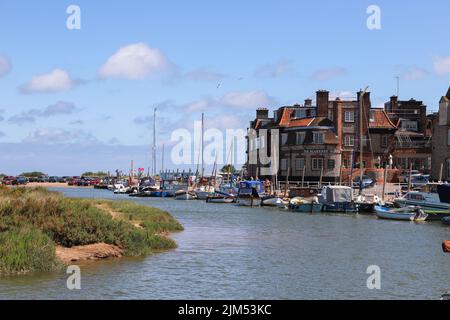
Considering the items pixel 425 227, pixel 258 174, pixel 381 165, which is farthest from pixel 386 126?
pixel 425 227

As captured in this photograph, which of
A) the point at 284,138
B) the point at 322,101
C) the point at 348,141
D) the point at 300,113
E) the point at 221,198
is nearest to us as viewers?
the point at 221,198

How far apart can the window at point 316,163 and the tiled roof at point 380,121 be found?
33.9ft

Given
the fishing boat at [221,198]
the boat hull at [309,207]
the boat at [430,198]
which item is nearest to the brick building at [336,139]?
the fishing boat at [221,198]

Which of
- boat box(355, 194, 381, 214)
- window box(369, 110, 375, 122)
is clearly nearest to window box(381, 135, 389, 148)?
window box(369, 110, 375, 122)

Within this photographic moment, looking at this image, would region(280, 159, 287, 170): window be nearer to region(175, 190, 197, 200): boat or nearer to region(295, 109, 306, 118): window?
region(295, 109, 306, 118): window

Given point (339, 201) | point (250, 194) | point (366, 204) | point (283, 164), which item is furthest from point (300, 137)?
point (366, 204)

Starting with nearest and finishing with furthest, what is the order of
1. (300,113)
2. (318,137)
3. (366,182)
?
(366,182)
(318,137)
(300,113)

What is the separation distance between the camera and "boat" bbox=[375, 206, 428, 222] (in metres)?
63.1

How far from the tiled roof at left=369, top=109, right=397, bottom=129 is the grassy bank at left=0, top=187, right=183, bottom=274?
246ft

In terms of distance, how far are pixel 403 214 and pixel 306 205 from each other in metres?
16.8

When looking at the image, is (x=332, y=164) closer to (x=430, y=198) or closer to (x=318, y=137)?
(x=318, y=137)

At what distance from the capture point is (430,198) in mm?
66375

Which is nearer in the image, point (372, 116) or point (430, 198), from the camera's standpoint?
point (430, 198)
